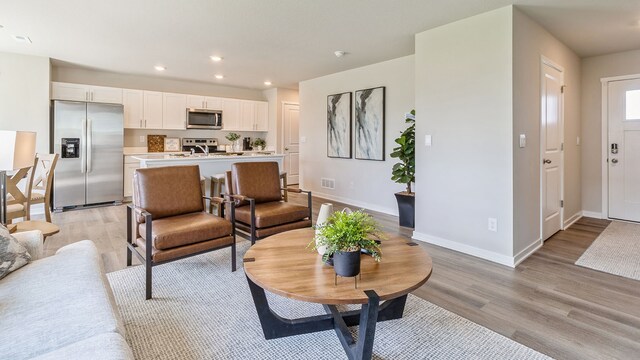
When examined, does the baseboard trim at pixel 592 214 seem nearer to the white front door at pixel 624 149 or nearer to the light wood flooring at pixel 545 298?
the white front door at pixel 624 149

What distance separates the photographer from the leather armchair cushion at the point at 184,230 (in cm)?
245

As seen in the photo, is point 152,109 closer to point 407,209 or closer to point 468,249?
point 407,209

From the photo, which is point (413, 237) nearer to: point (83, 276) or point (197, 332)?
Answer: point (197, 332)

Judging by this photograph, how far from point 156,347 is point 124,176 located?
505 centimetres

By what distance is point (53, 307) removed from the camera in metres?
1.33

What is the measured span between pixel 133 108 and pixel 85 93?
2.48ft

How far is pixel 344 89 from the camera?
5828 mm

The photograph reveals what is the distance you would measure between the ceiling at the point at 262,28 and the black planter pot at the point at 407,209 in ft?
6.39

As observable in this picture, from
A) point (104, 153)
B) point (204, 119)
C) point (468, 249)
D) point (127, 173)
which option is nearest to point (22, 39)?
point (104, 153)

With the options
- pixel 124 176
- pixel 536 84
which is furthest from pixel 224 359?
pixel 124 176

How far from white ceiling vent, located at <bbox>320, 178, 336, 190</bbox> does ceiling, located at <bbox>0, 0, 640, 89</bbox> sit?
6.97 ft

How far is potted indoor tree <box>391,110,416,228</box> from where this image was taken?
416cm

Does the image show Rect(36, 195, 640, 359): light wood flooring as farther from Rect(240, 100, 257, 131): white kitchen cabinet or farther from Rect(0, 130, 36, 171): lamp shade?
Rect(240, 100, 257, 131): white kitchen cabinet

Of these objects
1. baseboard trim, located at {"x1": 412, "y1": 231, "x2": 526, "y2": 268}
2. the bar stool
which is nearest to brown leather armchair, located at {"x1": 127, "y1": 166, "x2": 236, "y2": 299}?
the bar stool
